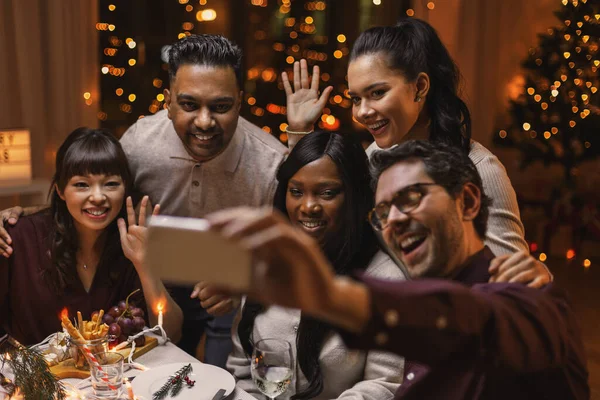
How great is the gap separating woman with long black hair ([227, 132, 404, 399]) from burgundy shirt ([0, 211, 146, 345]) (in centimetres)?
55

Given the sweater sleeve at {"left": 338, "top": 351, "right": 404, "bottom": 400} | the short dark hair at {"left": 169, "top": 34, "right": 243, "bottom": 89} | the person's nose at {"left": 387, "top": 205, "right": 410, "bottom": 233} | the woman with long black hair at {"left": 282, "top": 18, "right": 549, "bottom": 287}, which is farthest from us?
the short dark hair at {"left": 169, "top": 34, "right": 243, "bottom": 89}

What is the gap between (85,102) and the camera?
12.1 feet

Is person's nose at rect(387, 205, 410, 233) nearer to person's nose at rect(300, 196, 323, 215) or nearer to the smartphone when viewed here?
the smartphone

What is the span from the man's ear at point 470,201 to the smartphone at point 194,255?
503mm

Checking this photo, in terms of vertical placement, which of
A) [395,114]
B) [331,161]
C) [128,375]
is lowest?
[128,375]

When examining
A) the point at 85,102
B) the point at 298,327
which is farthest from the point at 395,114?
the point at 85,102

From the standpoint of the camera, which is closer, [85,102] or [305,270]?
[305,270]

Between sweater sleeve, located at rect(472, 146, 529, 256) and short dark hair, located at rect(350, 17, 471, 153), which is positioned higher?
short dark hair, located at rect(350, 17, 471, 153)

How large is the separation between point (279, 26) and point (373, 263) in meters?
3.46

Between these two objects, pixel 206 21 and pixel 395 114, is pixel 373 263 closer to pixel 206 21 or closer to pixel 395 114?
pixel 395 114

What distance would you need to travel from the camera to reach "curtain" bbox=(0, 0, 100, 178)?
339 cm

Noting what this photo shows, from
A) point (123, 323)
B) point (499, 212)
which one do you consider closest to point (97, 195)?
point (123, 323)

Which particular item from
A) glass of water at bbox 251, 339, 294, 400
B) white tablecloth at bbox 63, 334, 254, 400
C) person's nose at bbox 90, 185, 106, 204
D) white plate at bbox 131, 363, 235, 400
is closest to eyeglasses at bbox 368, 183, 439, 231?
glass of water at bbox 251, 339, 294, 400

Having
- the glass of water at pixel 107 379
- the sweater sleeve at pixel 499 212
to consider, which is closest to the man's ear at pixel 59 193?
the glass of water at pixel 107 379
